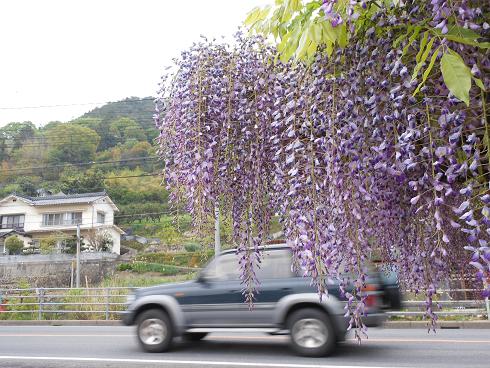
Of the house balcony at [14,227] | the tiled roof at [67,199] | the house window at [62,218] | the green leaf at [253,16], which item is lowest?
the green leaf at [253,16]

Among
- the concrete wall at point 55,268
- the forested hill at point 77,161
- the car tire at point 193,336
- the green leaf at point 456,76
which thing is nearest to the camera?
the green leaf at point 456,76

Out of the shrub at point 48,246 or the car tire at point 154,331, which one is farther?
the shrub at point 48,246

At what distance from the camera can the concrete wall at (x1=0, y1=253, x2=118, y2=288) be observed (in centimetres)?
2817

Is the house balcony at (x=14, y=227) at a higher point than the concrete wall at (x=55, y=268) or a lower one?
higher

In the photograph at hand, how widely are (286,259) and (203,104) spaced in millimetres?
5390

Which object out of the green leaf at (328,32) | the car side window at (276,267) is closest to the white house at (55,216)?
the car side window at (276,267)

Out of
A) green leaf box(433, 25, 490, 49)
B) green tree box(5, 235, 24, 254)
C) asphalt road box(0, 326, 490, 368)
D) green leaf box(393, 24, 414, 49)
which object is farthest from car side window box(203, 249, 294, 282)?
green tree box(5, 235, 24, 254)

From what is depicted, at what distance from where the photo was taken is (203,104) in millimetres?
2004

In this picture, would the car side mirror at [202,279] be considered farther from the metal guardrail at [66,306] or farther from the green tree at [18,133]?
the green tree at [18,133]

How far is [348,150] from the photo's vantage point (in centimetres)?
151

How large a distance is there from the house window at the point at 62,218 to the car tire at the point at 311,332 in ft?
125

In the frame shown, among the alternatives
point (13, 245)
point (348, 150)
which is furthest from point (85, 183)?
point (348, 150)

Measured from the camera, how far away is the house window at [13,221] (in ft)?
143

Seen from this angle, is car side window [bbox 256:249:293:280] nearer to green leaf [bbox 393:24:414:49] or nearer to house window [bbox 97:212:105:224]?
green leaf [bbox 393:24:414:49]
